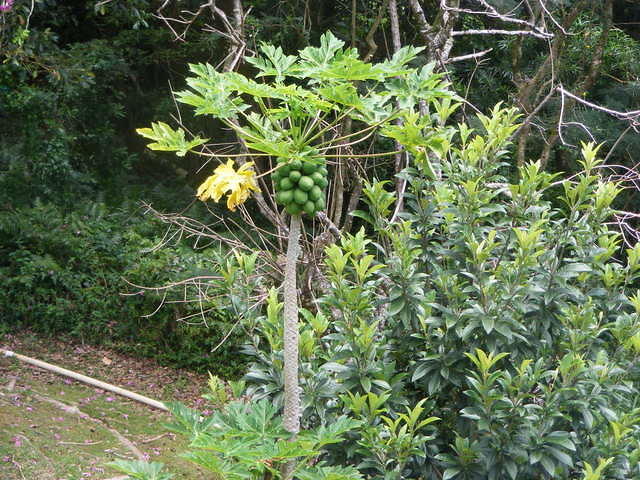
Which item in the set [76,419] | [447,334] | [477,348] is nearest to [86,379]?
[76,419]

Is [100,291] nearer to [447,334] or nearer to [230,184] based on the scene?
[447,334]

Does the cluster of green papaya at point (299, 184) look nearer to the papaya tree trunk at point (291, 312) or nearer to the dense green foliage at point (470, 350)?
the papaya tree trunk at point (291, 312)

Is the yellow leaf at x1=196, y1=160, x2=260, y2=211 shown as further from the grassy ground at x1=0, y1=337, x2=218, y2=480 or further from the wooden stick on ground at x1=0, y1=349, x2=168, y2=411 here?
the wooden stick on ground at x1=0, y1=349, x2=168, y2=411

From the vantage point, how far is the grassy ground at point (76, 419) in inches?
173

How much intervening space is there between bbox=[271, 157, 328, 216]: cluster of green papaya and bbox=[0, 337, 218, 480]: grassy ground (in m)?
2.55

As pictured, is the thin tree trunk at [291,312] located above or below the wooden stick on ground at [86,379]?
above

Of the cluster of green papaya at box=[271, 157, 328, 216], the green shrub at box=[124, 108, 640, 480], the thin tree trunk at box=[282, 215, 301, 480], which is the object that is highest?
the cluster of green papaya at box=[271, 157, 328, 216]

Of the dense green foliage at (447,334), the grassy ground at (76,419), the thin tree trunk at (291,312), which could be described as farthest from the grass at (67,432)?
the thin tree trunk at (291,312)

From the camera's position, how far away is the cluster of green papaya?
6.50 feet

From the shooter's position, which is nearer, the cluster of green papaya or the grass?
the cluster of green papaya

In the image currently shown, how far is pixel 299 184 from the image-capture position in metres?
1.99

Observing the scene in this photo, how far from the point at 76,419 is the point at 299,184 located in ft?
12.3

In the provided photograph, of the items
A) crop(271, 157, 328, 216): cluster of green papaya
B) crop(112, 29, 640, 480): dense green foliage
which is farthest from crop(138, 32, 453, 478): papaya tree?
crop(112, 29, 640, 480): dense green foliage

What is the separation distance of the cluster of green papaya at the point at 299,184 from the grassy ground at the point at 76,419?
8.37ft
